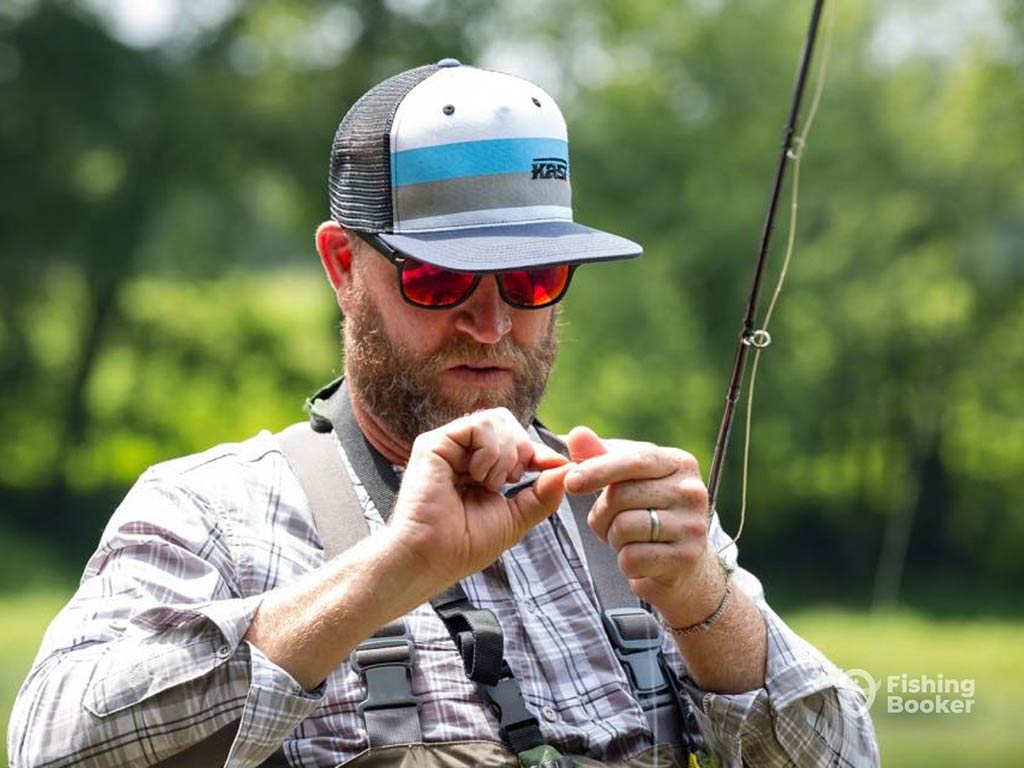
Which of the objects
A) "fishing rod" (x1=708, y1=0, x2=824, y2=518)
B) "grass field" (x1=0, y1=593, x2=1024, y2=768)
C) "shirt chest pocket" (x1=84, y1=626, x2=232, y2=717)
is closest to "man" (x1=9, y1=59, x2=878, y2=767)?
"shirt chest pocket" (x1=84, y1=626, x2=232, y2=717)

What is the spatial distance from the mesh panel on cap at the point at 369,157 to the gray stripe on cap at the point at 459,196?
4 centimetres

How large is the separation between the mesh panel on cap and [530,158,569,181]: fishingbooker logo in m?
0.24

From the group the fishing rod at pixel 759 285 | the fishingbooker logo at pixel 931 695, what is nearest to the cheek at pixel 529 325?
the fishing rod at pixel 759 285

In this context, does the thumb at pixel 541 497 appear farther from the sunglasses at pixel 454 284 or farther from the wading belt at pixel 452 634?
the sunglasses at pixel 454 284

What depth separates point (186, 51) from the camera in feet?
61.7

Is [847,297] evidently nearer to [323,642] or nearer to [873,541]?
[873,541]

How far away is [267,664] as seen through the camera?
7.43ft

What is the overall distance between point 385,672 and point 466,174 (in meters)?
0.82

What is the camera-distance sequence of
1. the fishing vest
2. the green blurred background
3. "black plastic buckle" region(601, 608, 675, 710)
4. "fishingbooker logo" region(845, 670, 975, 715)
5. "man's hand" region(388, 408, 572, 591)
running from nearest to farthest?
"man's hand" region(388, 408, 572, 591)
the fishing vest
"black plastic buckle" region(601, 608, 675, 710)
"fishingbooker logo" region(845, 670, 975, 715)
the green blurred background

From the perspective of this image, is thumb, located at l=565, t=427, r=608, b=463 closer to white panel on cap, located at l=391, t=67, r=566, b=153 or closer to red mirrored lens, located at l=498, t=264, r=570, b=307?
red mirrored lens, located at l=498, t=264, r=570, b=307

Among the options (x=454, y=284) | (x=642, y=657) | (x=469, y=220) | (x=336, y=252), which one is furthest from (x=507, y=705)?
(x=336, y=252)

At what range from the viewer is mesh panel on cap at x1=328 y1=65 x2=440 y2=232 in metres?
2.75

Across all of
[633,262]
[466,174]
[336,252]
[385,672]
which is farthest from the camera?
[633,262]

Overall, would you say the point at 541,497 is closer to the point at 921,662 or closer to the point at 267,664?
the point at 267,664
